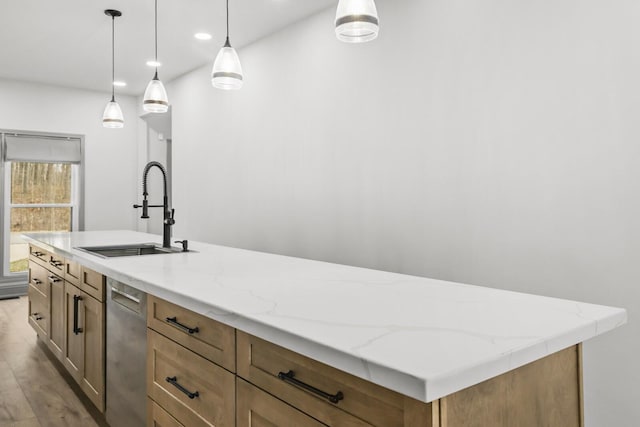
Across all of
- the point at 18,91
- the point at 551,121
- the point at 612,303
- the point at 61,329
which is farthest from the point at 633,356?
the point at 18,91

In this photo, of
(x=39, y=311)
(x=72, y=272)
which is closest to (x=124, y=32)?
(x=72, y=272)

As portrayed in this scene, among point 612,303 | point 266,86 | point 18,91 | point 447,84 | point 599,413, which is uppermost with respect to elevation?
point 18,91

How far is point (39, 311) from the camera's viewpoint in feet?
11.6

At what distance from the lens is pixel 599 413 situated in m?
2.09

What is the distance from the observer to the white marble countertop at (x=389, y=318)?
90cm

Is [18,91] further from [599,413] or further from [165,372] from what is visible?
[599,413]

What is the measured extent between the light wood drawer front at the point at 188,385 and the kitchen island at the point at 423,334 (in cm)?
9

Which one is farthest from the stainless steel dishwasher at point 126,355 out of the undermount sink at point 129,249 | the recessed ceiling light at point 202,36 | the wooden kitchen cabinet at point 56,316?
the recessed ceiling light at point 202,36

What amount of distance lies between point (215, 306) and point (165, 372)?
1.76 ft

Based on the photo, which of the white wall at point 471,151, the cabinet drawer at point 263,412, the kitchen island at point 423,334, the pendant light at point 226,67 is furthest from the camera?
the pendant light at point 226,67

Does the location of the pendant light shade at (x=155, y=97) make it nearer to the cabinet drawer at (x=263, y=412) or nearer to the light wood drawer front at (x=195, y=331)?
the light wood drawer front at (x=195, y=331)

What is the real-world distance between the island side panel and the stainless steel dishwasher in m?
1.33

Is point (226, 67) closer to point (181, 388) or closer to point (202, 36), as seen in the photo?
point (181, 388)

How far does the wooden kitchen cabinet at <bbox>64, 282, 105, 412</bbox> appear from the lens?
89.7 inches
